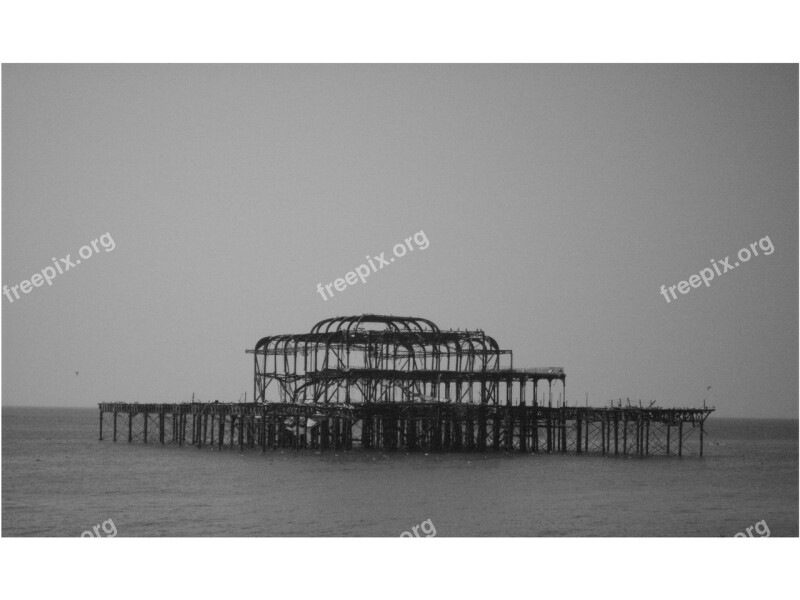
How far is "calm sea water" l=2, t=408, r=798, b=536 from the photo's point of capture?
164ft

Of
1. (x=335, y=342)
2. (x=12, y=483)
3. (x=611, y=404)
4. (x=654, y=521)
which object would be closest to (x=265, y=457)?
(x=335, y=342)

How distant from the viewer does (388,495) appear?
191 ft

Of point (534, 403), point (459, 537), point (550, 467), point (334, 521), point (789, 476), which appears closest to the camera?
point (459, 537)

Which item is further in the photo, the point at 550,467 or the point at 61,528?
the point at 550,467

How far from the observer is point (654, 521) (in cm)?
5212

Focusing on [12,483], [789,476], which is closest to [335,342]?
[12,483]

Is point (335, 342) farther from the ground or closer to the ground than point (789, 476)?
farther from the ground

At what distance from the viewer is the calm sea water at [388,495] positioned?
164ft

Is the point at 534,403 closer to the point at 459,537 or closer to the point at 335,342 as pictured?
the point at 335,342

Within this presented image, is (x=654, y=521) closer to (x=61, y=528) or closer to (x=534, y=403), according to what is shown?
(x=61, y=528)

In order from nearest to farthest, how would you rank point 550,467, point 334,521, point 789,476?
point 334,521 < point 550,467 < point 789,476

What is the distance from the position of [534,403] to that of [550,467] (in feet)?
35.8

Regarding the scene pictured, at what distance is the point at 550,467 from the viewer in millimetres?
74688

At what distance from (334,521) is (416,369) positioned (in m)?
39.0
